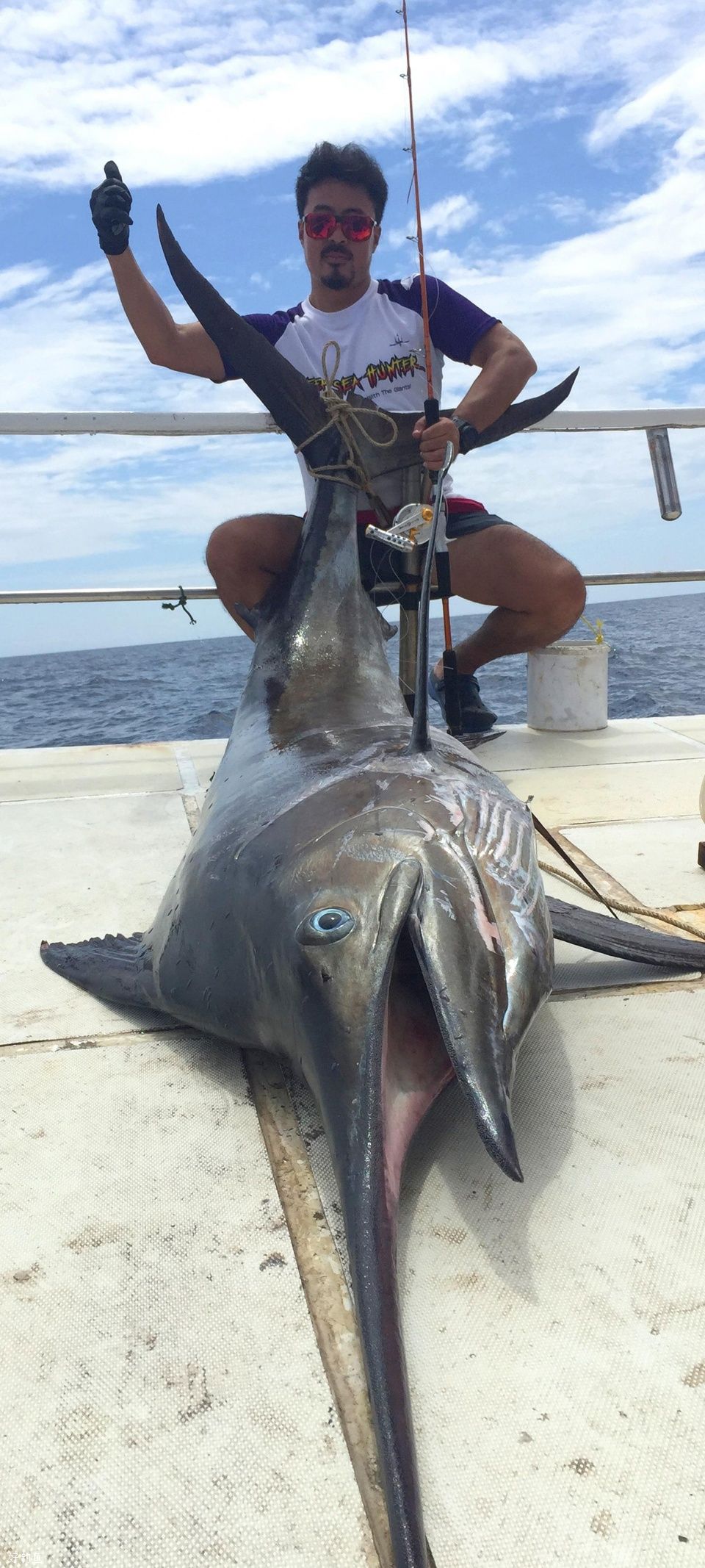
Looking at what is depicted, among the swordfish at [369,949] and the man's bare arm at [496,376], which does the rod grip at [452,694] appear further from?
the swordfish at [369,949]

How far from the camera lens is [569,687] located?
13.2 feet

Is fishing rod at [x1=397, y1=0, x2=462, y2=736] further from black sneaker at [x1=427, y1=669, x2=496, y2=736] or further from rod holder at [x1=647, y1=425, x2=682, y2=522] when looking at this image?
rod holder at [x1=647, y1=425, x2=682, y2=522]

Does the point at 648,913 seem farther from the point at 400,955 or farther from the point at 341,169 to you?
the point at 341,169

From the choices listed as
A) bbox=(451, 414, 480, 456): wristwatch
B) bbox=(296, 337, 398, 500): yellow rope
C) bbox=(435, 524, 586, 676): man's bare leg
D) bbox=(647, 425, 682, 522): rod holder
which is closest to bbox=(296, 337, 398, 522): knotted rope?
bbox=(296, 337, 398, 500): yellow rope

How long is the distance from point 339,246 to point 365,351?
393mm

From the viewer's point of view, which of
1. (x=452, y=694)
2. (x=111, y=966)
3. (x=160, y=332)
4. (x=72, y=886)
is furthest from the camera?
(x=452, y=694)

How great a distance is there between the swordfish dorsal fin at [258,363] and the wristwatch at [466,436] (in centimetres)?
43

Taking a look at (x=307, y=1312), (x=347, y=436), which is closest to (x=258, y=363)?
(x=347, y=436)

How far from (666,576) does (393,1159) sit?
3.87 metres

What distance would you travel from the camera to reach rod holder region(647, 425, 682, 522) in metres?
4.06

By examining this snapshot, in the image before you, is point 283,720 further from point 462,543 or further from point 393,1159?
point 462,543

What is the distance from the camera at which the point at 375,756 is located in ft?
5.64

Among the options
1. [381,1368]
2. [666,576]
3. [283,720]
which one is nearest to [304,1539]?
[381,1368]

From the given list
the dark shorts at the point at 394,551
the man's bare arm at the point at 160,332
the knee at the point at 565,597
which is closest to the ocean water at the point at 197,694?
the dark shorts at the point at 394,551
